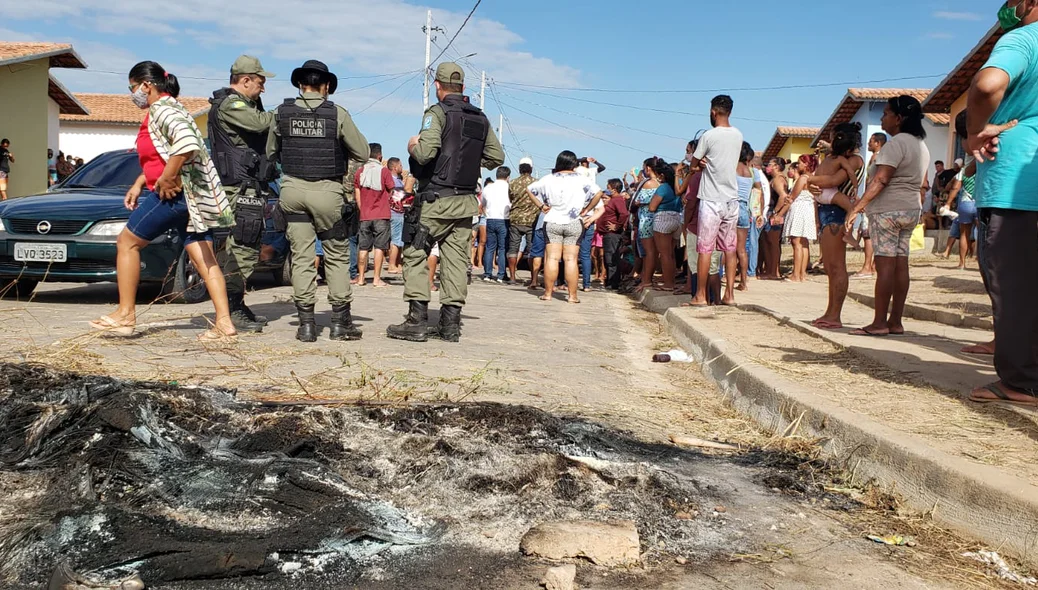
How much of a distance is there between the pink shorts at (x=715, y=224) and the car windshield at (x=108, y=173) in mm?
6150

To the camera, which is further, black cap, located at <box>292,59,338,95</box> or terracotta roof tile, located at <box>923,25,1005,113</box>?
terracotta roof tile, located at <box>923,25,1005,113</box>

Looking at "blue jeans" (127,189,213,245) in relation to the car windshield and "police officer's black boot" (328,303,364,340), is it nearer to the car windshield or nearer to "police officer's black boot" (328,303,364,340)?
"police officer's black boot" (328,303,364,340)

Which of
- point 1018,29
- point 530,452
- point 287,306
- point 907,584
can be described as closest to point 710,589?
point 907,584

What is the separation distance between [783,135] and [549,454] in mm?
47131

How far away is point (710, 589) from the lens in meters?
2.73

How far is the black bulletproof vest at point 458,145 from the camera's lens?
7316 mm

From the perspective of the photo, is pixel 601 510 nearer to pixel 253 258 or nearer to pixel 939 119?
pixel 253 258

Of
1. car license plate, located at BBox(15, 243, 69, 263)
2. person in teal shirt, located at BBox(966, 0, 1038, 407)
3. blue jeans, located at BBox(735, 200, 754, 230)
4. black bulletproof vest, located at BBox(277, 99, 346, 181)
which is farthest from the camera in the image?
blue jeans, located at BBox(735, 200, 754, 230)

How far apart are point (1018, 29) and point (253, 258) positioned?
572cm

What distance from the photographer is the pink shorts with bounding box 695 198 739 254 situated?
9.57 metres

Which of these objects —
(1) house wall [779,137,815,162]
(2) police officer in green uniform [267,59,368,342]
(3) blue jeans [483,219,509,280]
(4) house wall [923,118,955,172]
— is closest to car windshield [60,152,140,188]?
(2) police officer in green uniform [267,59,368,342]

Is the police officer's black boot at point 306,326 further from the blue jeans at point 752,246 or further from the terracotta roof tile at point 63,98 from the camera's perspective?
the terracotta roof tile at point 63,98

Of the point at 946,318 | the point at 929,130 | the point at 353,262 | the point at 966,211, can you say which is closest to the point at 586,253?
the point at 353,262

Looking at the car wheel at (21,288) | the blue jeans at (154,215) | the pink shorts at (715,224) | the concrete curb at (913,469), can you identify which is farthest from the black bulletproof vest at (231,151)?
the pink shorts at (715,224)
